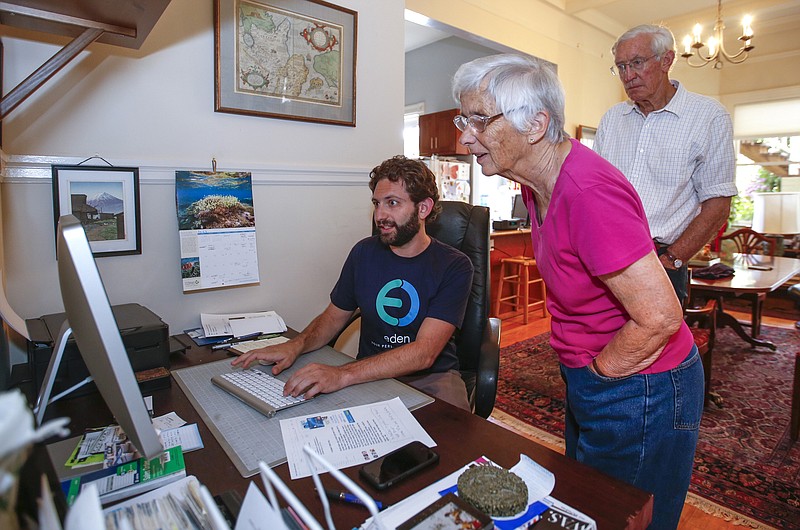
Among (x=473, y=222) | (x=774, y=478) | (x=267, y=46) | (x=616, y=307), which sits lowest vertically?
(x=774, y=478)

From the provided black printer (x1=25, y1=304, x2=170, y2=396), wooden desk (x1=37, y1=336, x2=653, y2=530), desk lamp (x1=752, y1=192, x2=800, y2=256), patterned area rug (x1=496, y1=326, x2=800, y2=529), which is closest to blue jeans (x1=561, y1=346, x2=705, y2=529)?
Answer: wooden desk (x1=37, y1=336, x2=653, y2=530)

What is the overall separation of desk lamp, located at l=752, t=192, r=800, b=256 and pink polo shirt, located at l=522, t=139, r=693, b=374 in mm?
5367

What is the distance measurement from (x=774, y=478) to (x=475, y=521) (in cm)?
227

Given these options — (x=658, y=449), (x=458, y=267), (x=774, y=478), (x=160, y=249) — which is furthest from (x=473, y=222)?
(x=774, y=478)

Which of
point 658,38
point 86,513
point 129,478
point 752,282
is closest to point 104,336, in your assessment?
point 86,513

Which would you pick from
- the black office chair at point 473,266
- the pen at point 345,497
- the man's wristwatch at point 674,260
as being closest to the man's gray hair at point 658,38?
the man's wristwatch at point 674,260

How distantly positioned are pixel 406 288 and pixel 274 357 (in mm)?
509

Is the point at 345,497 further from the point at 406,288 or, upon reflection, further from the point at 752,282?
the point at 752,282

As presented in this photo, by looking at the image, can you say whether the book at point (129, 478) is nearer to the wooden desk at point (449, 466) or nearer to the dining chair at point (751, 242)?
the wooden desk at point (449, 466)

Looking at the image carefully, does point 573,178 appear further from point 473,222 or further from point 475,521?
point 473,222

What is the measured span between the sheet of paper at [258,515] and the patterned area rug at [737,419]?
214 cm

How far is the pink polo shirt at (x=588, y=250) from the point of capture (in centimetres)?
87

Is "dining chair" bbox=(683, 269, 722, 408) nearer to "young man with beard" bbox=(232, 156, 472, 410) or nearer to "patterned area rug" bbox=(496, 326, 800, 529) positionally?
"patterned area rug" bbox=(496, 326, 800, 529)

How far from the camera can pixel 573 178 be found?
36.5 inches
